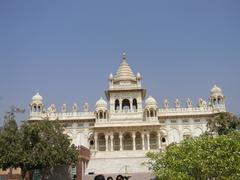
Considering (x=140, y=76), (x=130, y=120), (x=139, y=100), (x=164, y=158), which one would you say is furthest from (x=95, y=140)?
(x=164, y=158)

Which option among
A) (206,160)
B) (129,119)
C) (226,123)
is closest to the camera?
(206,160)

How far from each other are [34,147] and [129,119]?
70.4ft

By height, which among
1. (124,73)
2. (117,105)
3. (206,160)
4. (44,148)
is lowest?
(206,160)

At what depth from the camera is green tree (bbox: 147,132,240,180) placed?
58.7 feet

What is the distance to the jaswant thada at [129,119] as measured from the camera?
47188mm

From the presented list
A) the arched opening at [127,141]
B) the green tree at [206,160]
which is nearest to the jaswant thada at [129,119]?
the arched opening at [127,141]

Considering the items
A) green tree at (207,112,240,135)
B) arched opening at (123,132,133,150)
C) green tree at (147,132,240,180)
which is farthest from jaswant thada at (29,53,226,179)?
green tree at (147,132,240,180)

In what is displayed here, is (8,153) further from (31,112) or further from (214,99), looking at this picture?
(214,99)

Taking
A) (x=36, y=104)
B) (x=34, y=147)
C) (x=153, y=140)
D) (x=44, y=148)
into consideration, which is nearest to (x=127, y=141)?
(x=153, y=140)

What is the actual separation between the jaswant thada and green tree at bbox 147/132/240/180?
26626 millimetres

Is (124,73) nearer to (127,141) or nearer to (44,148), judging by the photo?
(127,141)

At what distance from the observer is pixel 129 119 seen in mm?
48469

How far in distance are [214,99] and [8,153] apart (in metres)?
33.0

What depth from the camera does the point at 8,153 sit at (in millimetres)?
28188
